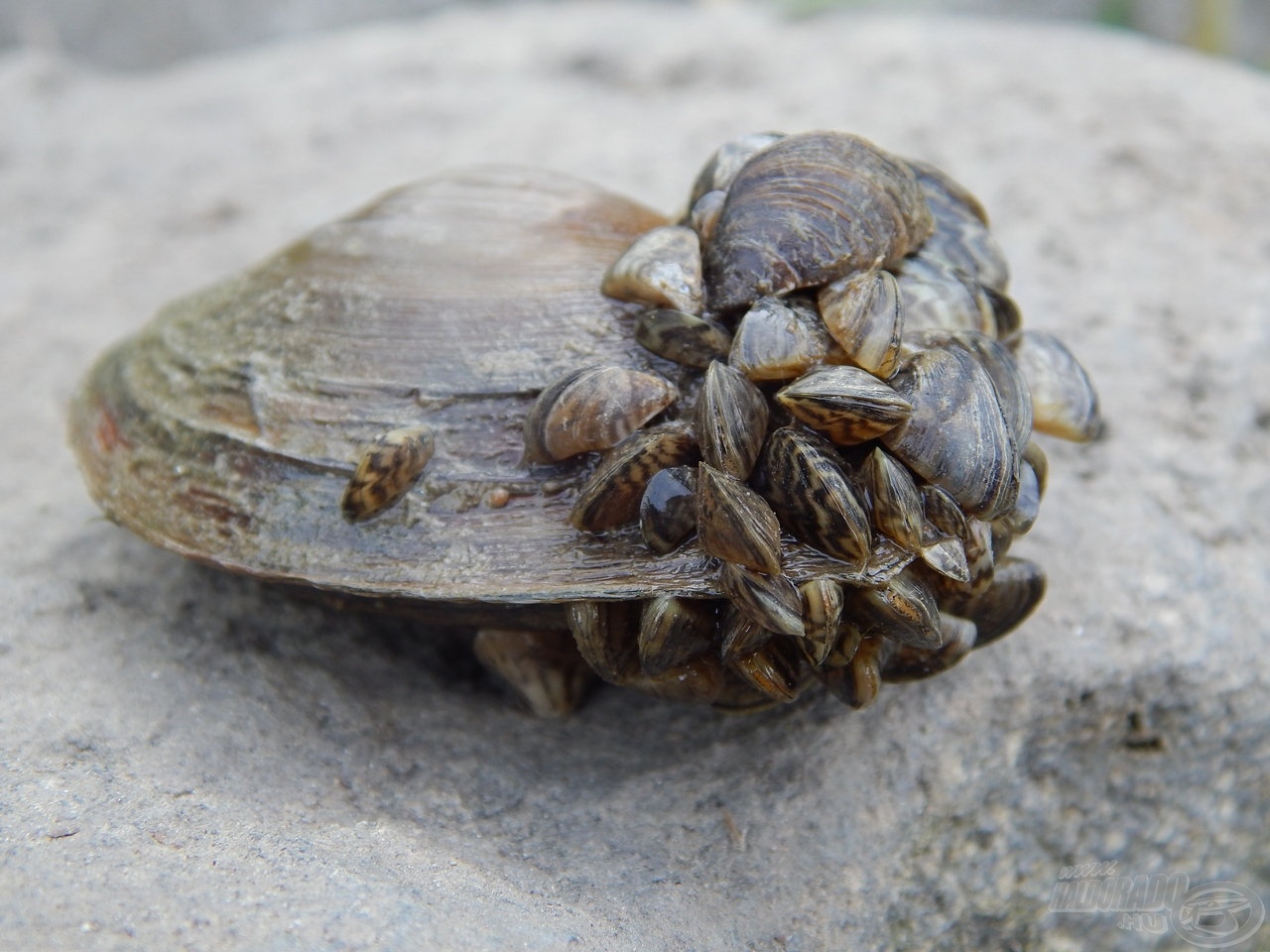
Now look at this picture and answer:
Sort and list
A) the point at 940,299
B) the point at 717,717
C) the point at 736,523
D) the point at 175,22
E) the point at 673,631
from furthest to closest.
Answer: the point at 175,22 < the point at 717,717 < the point at 940,299 < the point at 673,631 < the point at 736,523

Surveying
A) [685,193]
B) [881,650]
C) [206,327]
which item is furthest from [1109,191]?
[206,327]

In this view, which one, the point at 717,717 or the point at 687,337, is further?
the point at 717,717

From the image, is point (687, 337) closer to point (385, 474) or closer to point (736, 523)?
point (736, 523)

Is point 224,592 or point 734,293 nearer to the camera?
point 734,293

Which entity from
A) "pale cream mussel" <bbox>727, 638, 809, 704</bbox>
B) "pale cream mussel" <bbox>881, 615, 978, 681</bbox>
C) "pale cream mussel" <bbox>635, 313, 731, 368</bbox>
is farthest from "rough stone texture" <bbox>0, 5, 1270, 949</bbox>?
"pale cream mussel" <bbox>635, 313, 731, 368</bbox>

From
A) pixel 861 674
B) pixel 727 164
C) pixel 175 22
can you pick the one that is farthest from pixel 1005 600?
pixel 175 22

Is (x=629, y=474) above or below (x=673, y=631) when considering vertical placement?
above

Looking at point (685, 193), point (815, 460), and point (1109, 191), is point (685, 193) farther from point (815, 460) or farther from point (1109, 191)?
point (815, 460)
